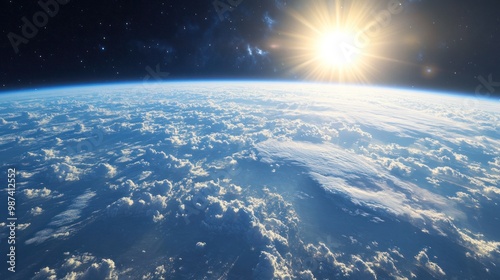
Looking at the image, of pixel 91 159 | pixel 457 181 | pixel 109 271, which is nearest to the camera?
pixel 109 271

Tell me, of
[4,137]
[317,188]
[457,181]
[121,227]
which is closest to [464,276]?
[317,188]

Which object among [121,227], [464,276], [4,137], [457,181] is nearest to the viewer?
[464,276]

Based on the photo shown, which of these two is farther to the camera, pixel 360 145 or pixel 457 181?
pixel 360 145

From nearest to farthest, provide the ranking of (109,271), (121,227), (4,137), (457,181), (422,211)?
1. (109,271)
2. (121,227)
3. (422,211)
4. (457,181)
5. (4,137)

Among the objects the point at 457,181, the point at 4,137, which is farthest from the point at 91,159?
the point at 457,181

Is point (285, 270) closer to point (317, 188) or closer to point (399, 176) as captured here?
point (317, 188)

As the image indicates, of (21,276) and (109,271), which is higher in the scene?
(109,271)

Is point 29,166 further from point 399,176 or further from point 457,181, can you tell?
point 457,181
